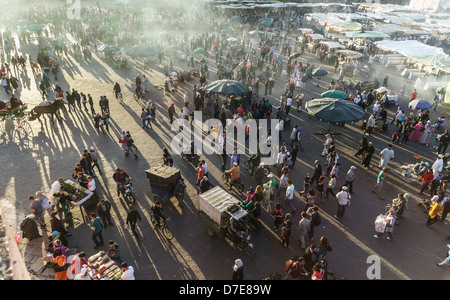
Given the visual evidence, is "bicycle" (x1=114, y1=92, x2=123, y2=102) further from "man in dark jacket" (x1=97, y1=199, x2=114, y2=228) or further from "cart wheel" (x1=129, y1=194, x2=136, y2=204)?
"man in dark jacket" (x1=97, y1=199, x2=114, y2=228)

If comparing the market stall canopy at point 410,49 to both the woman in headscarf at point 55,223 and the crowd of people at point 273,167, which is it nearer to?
the crowd of people at point 273,167

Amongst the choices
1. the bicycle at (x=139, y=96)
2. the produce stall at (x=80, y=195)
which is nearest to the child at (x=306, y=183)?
Answer: the produce stall at (x=80, y=195)

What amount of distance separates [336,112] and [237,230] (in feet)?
28.2

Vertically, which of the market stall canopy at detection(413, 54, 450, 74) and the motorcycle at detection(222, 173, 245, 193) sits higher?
the market stall canopy at detection(413, 54, 450, 74)

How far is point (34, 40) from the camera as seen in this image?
115ft

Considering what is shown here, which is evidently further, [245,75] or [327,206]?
[245,75]

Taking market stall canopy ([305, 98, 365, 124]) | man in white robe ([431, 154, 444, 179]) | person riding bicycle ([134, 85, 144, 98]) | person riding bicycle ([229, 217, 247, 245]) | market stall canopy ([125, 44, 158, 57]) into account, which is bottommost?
person riding bicycle ([229, 217, 247, 245])

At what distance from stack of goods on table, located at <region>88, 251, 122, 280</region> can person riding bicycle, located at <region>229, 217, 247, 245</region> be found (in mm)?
3517

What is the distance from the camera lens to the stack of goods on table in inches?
293

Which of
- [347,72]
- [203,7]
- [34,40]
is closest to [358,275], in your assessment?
[347,72]

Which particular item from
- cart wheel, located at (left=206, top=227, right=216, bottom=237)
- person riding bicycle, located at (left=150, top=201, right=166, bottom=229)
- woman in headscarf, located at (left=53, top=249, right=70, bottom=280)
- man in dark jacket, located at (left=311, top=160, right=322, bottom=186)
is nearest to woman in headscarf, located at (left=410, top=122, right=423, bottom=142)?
man in dark jacket, located at (left=311, top=160, right=322, bottom=186)

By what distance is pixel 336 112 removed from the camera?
45.5 feet

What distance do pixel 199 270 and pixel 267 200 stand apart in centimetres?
378
